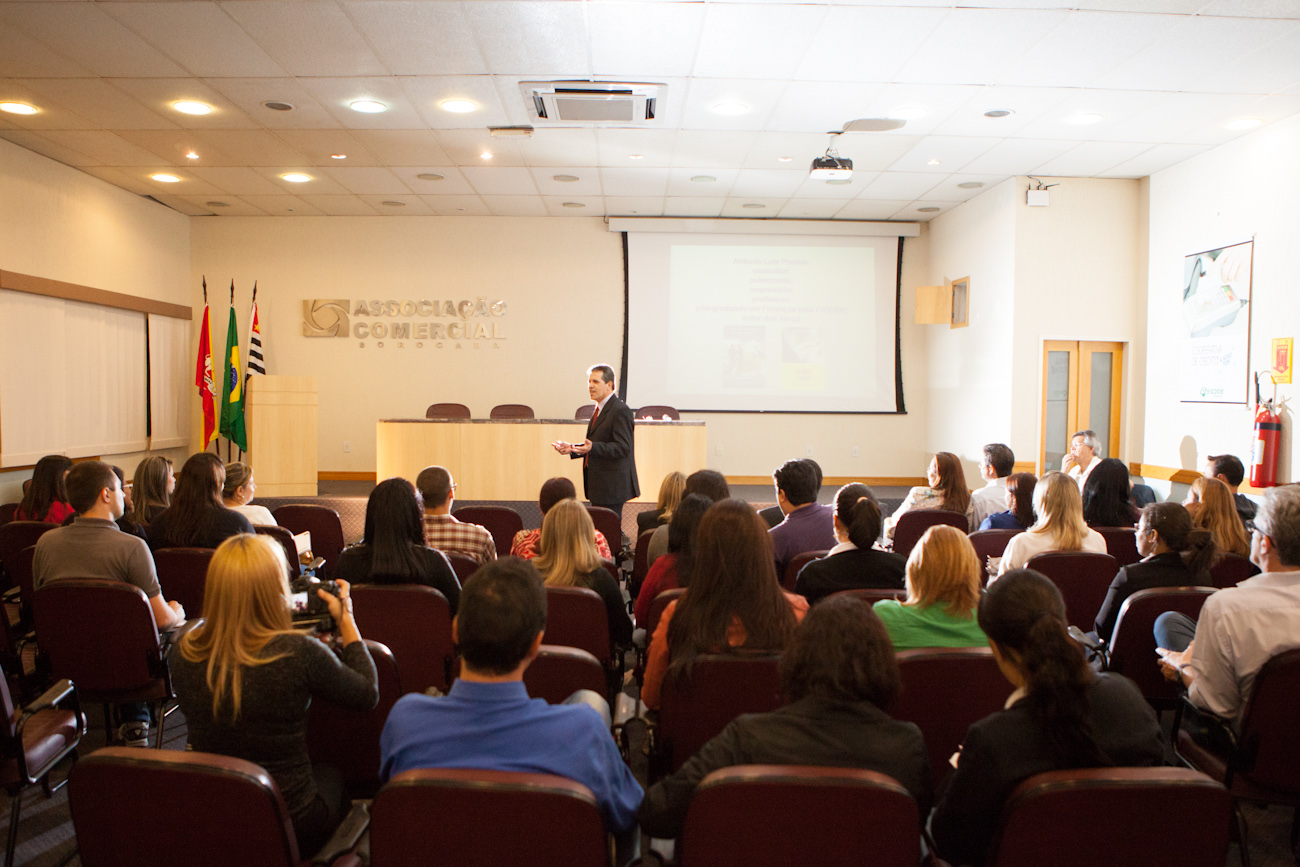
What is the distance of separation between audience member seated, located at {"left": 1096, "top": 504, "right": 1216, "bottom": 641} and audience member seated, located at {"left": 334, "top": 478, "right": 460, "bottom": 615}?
7.97ft

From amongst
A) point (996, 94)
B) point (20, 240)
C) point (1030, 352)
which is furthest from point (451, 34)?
point (1030, 352)

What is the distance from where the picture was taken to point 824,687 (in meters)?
1.57

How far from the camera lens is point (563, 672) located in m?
2.19

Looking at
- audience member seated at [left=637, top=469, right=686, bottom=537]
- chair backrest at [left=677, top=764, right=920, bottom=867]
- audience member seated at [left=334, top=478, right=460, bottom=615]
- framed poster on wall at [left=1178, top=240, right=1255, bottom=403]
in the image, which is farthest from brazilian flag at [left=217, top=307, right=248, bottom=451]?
framed poster on wall at [left=1178, top=240, right=1255, bottom=403]

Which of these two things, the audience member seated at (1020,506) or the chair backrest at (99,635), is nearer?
the chair backrest at (99,635)

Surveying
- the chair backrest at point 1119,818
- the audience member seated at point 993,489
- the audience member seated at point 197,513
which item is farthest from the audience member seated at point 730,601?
the audience member seated at point 993,489

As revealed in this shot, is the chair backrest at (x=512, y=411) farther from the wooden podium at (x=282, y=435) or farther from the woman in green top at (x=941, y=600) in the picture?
the woman in green top at (x=941, y=600)

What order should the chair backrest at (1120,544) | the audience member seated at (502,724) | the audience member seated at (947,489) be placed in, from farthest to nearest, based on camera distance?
the audience member seated at (947,489)
the chair backrest at (1120,544)
the audience member seated at (502,724)

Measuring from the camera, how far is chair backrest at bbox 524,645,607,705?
2.16 meters

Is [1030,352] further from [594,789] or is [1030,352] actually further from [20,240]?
[20,240]

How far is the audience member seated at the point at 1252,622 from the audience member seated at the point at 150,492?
14.6ft

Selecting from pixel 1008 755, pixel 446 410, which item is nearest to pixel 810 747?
pixel 1008 755

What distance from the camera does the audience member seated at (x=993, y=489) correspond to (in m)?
5.07

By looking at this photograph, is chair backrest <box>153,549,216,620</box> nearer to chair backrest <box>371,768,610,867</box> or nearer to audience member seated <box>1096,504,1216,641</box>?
chair backrest <box>371,768,610,867</box>
